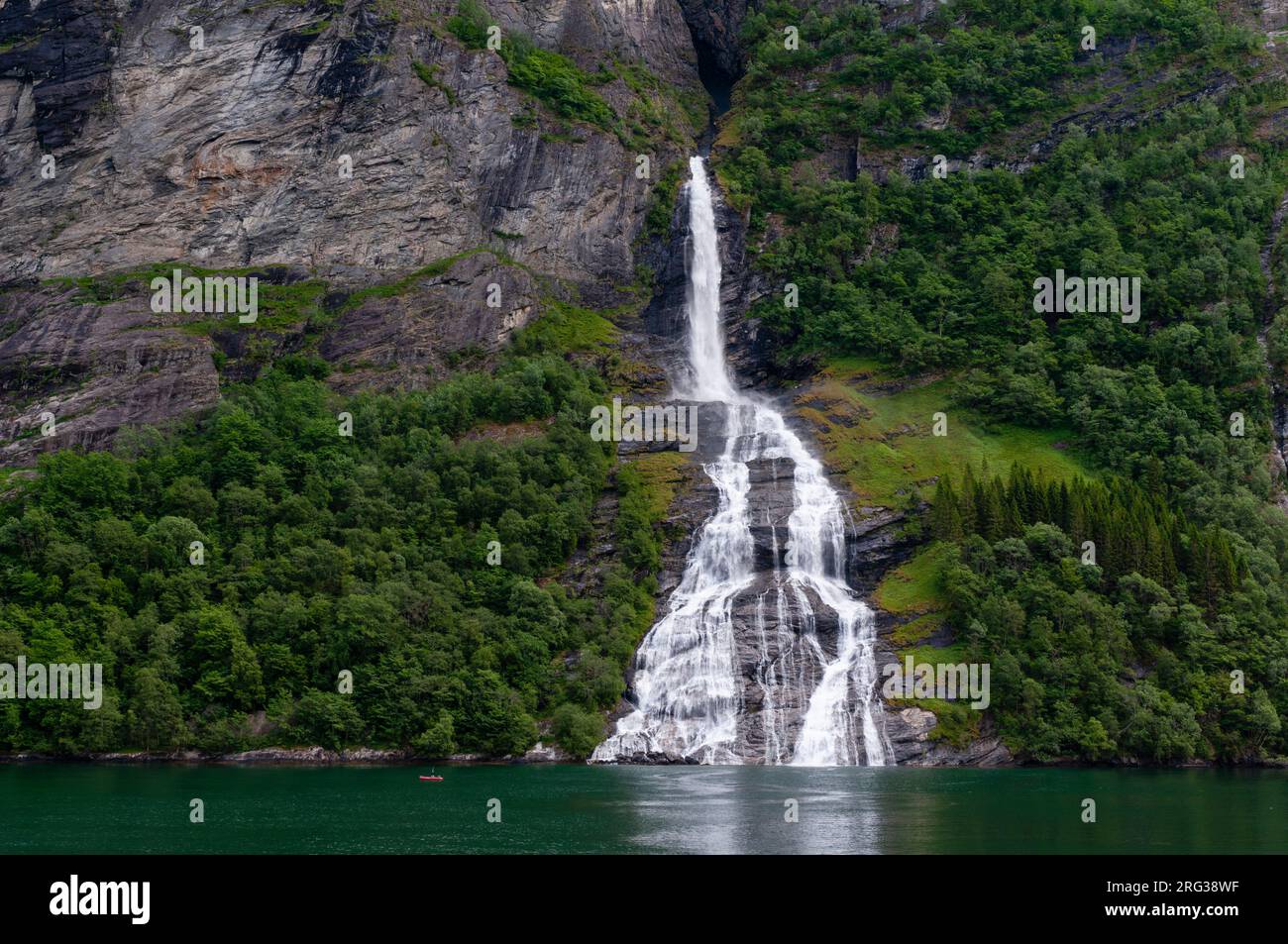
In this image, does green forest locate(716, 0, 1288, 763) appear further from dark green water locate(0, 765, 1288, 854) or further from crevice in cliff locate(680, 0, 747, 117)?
dark green water locate(0, 765, 1288, 854)

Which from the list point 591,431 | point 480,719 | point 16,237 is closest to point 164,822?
point 480,719

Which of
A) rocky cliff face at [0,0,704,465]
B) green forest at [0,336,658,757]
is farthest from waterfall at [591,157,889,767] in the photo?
rocky cliff face at [0,0,704,465]

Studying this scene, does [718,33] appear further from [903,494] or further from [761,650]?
[761,650]

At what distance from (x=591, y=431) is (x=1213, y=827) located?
65.3 metres

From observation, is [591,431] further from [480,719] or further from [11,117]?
[11,117]

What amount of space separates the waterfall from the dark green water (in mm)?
7147

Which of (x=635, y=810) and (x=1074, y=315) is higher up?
(x=1074, y=315)

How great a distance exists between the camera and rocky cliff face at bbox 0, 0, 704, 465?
11762cm

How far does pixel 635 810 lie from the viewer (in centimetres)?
5009

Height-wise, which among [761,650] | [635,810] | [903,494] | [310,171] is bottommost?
[635,810]

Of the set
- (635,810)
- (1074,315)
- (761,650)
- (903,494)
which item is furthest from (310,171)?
(635,810)

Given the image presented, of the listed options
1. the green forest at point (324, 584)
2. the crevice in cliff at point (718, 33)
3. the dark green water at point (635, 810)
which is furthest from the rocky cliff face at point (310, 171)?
the dark green water at point (635, 810)

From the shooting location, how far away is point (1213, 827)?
43.4m

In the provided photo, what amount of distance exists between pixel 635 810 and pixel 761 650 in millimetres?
31302
